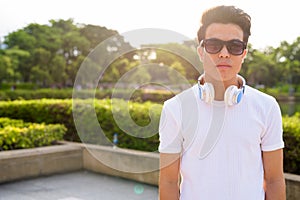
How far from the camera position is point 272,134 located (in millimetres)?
1705

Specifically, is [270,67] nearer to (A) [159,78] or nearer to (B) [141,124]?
(A) [159,78]

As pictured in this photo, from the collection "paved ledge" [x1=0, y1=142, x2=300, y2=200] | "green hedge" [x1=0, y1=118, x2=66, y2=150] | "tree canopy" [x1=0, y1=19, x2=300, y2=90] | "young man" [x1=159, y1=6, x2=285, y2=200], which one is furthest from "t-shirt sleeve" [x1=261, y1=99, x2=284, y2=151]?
"tree canopy" [x1=0, y1=19, x2=300, y2=90]

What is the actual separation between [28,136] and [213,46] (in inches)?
207

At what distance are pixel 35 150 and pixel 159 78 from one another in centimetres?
4487

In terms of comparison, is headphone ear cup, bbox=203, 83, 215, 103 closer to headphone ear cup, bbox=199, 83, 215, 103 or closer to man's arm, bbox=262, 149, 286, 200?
headphone ear cup, bbox=199, 83, 215, 103

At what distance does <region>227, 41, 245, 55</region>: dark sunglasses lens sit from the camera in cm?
172

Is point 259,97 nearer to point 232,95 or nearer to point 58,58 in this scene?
point 232,95

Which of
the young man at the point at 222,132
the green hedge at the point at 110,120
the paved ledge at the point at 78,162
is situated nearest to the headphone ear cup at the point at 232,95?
the young man at the point at 222,132

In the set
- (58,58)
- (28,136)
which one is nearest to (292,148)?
(28,136)

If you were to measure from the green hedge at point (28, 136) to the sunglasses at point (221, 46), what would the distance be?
510 cm

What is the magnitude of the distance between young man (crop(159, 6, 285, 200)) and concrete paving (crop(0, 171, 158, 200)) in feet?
11.0

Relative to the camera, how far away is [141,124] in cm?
653

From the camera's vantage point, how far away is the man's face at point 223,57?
5.65 feet

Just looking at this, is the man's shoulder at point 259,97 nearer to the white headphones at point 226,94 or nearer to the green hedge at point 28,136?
the white headphones at point 226,94
